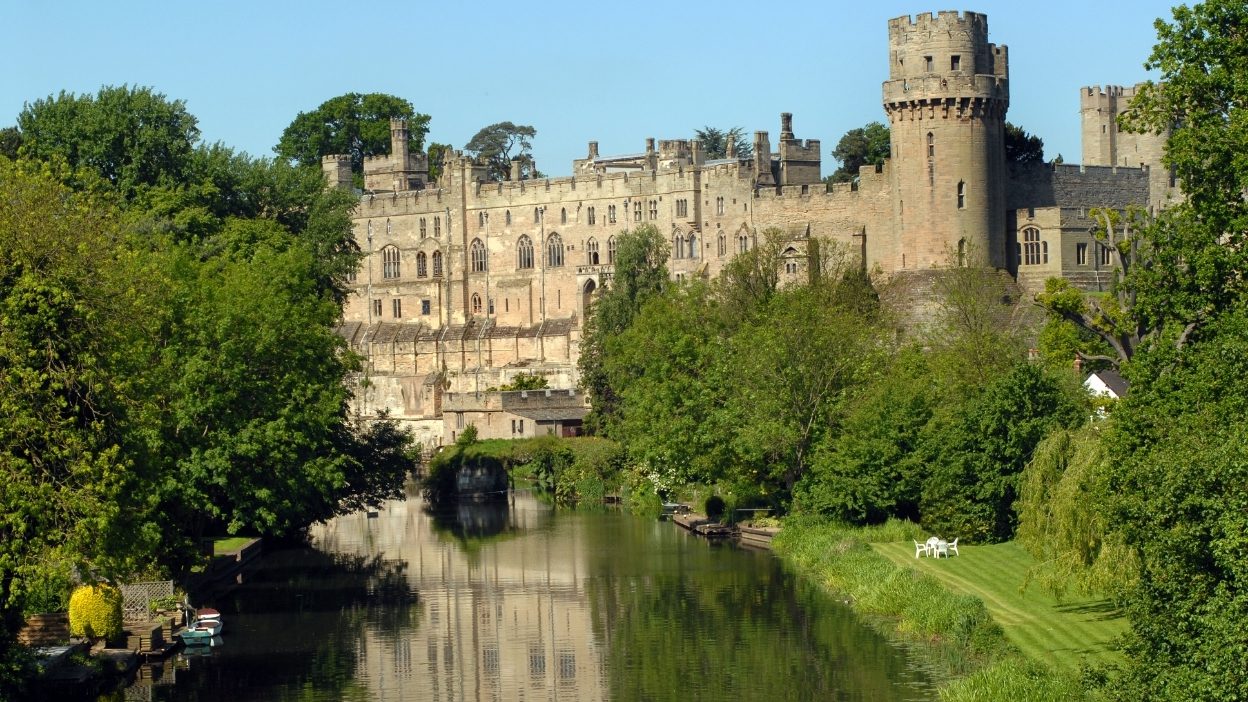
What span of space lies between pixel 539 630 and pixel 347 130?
97660 mm

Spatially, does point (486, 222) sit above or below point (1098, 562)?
above

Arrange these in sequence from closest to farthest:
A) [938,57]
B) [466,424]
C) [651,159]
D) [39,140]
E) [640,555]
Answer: [640,555] → [39,140] → [938,57] → [466,424] → [651,159]

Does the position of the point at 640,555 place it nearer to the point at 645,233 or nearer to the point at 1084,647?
the point at 1084,647

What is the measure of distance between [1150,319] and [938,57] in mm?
51060

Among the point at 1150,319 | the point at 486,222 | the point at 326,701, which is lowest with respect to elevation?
the point at 326,701

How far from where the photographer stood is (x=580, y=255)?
358 feet

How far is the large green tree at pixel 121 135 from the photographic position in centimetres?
7431

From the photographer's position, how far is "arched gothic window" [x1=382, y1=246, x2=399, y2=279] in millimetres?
117125

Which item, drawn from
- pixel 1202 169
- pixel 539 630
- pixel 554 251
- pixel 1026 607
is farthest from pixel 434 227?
pixel 1202 169

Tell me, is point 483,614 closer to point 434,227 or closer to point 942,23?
point 942,23

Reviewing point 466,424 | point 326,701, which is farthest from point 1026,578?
point 466,424

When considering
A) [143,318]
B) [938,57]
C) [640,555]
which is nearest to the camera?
[143,318]

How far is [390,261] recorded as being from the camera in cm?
11731

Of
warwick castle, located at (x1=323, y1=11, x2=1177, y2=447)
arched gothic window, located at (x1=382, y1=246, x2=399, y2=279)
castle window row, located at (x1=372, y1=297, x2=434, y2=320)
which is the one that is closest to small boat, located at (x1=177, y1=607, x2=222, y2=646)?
warwick castle, located at (x1=323, y1=11, x2=1177, y2=447)
